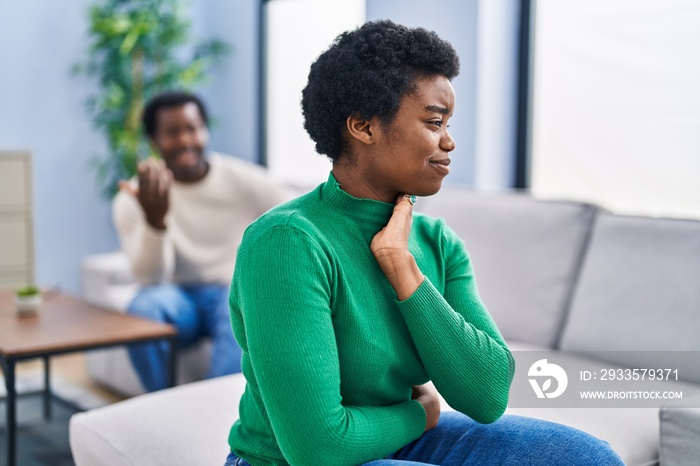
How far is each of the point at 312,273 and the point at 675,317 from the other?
1370 mm

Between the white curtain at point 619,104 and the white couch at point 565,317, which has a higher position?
the white curtain at point 619,104

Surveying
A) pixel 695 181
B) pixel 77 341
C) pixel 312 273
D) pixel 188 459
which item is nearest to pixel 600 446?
pixel 312 273

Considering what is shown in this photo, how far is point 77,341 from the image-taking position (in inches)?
96.3

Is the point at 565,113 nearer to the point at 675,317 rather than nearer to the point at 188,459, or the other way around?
the point at 675,317

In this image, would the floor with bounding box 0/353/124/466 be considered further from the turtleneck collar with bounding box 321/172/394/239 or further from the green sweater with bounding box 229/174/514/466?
the turtleneck collar with bounding box 321/172/394/239

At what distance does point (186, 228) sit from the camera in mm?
3229

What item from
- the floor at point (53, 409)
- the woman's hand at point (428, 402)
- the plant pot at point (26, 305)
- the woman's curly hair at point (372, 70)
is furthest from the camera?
the plant pot at point (26, 305)

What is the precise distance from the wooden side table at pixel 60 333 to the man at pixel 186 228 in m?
0.24

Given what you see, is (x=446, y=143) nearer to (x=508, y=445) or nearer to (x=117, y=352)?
(x=508, y=445)

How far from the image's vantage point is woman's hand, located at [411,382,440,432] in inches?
54.1

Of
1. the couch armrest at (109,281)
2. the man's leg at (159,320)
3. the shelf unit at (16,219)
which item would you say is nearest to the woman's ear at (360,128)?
the man's leg at (159,320)

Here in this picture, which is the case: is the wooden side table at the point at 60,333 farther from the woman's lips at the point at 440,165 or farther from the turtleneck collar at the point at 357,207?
the woman's lips at the point at 440,165

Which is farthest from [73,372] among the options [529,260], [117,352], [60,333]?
[529,260]

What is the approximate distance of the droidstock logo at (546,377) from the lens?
6.68 ft
